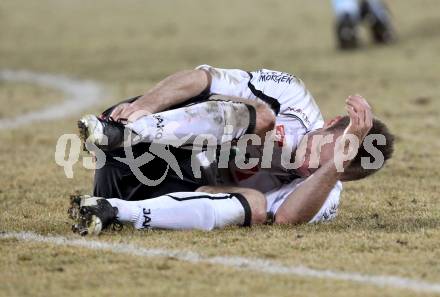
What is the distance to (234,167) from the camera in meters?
5.81

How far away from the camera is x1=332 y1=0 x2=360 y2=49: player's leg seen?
13.7 meters

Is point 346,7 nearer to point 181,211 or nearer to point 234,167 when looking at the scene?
point 234,167

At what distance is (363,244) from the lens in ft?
15.9

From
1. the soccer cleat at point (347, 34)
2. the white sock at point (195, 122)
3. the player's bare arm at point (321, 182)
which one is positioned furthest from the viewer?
the soccer cleat at point (347, 34)

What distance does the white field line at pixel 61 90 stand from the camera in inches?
404

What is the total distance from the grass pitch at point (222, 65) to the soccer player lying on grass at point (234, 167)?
105mm

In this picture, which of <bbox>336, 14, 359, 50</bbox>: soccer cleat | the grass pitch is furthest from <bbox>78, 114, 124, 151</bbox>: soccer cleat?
<bbox>336, 14, 359, 50</bbox>: soccer cleat

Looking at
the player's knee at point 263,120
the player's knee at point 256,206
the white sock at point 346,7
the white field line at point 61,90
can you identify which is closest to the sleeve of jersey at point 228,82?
the player's knee at point 263,120

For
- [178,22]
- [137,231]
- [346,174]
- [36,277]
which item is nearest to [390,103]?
[346,174]

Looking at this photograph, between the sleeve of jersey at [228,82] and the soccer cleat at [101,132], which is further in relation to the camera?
the sleeve of jersey at [228,82]

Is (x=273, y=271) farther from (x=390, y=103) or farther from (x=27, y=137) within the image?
(x=390, y=103)

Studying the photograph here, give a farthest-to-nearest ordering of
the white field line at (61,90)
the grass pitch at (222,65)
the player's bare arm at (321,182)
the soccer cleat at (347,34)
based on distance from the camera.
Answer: the soccer cleat at (347,34)
the white field line at (61,90)
the player's bare arm at (321,182)
the grass pitch at (222,65)

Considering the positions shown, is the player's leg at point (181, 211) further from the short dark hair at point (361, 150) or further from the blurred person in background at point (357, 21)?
the blurred person in background at point (357, 21)

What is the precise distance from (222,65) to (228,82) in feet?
24.4
